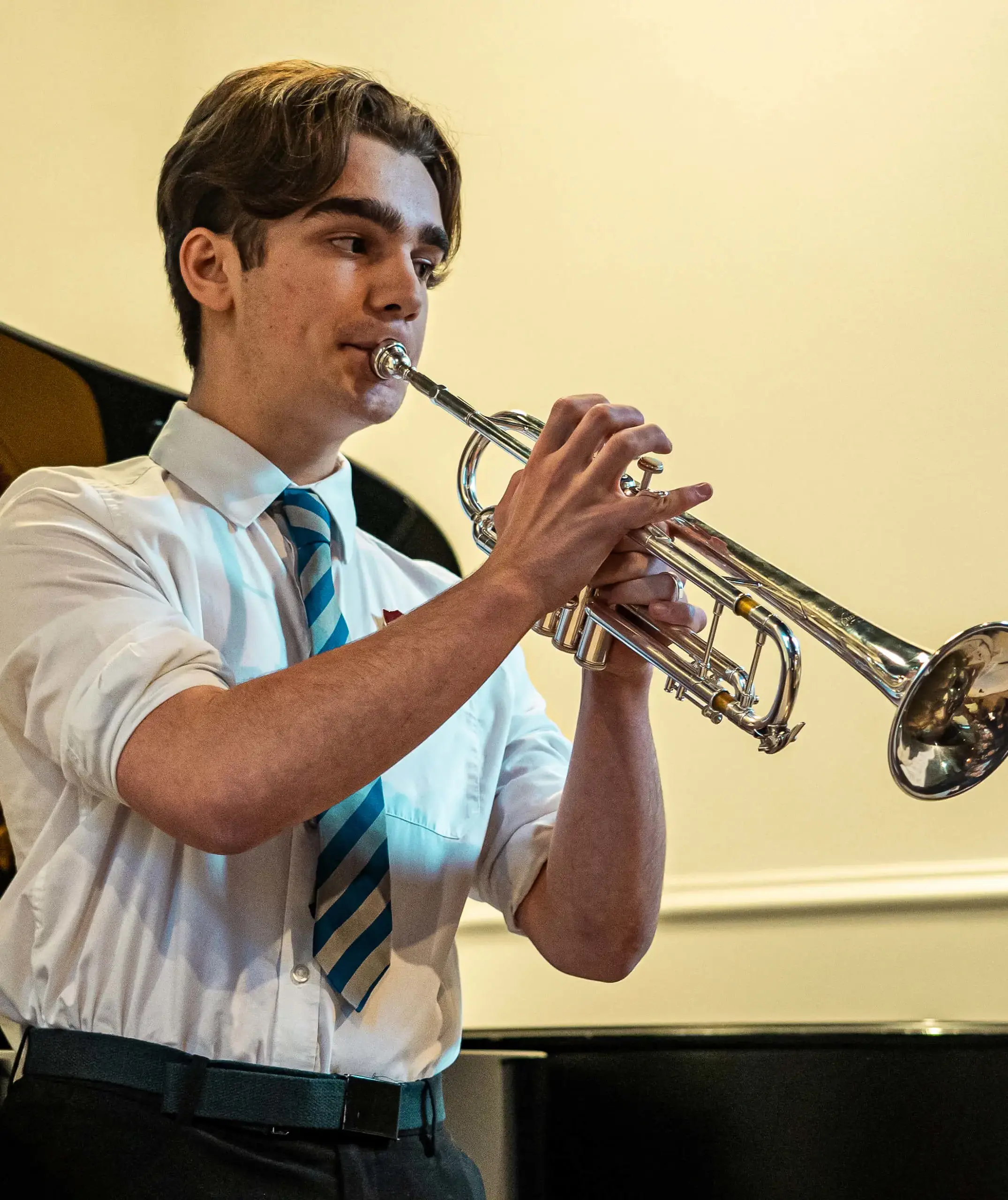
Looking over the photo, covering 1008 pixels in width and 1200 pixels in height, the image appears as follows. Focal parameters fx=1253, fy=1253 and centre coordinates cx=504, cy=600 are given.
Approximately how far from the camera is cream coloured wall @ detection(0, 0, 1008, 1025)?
1986mm

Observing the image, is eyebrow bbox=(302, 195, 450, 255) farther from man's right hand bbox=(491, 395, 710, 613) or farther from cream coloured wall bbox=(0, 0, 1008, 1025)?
cream coloured wall bbox=(0, 0, 1008, 1025)

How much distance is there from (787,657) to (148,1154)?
750 millimetres

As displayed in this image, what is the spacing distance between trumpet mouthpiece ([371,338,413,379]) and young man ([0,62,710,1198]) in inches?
1.2

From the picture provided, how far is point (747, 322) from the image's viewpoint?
2268 millimetres

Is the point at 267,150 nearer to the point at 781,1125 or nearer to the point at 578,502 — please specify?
the point at 578,502

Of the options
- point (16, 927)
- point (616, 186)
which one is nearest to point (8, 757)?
point (16, 927)

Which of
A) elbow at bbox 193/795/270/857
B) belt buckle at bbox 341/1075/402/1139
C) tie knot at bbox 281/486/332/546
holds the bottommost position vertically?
belt buckle at bbox 341/1075/402/1139

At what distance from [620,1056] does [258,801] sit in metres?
0.76

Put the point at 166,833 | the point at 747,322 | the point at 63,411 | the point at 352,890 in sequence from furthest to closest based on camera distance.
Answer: the point at 747,322 < the point at 63,411 < the point at 352,890 < the point at 166,833

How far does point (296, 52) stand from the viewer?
2957mm

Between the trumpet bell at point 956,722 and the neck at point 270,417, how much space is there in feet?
2.53

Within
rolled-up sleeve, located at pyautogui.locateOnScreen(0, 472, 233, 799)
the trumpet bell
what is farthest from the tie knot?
the trumpet bell

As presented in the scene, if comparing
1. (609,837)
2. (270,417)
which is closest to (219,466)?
(270,417)

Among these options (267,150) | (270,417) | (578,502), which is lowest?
(578,502)
